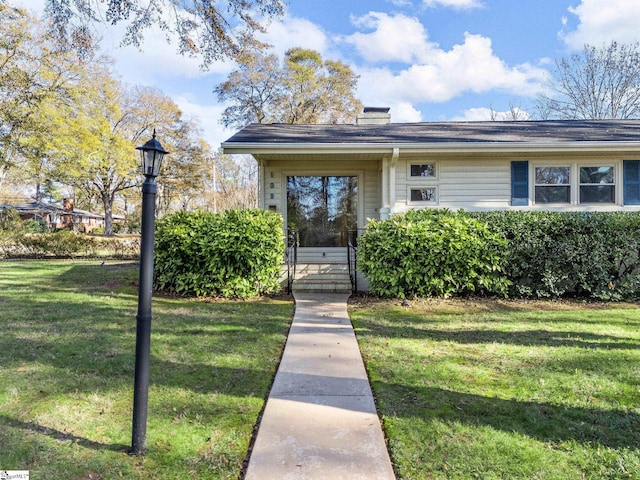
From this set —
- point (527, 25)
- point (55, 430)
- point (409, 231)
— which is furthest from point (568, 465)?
point (527, 25)

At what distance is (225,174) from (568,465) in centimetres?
3314

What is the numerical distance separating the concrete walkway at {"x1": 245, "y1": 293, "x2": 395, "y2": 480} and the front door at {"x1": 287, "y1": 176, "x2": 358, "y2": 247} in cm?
547

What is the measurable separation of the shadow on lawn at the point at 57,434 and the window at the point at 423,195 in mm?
7691

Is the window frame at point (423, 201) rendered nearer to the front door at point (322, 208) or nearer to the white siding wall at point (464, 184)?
the white siding wall at point (464, 184)

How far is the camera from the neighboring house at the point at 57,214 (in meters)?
34.0

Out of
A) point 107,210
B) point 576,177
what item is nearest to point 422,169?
point 576,177

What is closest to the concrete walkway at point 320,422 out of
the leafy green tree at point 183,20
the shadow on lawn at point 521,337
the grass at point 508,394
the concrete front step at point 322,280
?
the grass at point 508,394

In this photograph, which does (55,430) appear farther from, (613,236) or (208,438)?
(613,236)

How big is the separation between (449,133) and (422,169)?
1354 millimetres

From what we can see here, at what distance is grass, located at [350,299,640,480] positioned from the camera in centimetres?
211

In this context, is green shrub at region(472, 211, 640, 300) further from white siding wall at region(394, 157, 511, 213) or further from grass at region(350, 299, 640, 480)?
white siding wall at region(394, 157, 511, 213)

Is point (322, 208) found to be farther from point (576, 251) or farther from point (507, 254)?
point (576, 251)

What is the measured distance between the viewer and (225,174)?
33.0 meters

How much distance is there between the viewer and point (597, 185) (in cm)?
857
